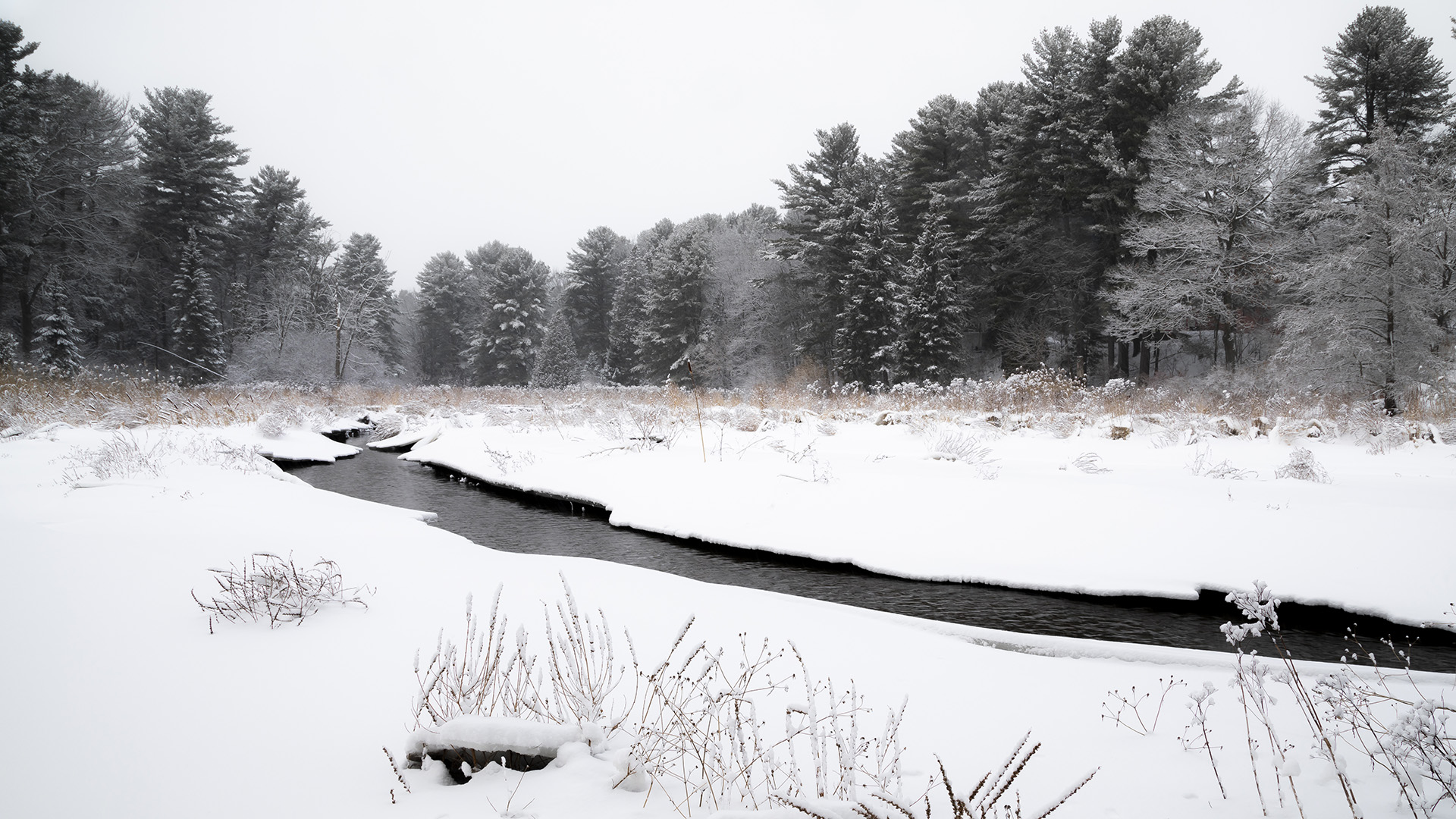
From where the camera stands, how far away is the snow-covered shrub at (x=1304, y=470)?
645 cm

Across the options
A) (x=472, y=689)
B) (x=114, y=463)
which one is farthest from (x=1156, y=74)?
(x=114, y=463)

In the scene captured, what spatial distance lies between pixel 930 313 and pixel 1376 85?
16430mm

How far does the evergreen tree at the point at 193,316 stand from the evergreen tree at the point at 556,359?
16.4 meters

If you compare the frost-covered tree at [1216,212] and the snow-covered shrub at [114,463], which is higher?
the frost-covered tree at [1216,212]

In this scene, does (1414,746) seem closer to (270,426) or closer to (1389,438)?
(1389,438)

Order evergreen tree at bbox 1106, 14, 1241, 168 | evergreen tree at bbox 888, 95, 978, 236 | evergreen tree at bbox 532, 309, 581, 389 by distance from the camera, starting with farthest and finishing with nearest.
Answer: evergreen tree at bbox 532, 309, 581, 389 → evergreen tree at bbox 888, 95, 978, 236 → evergreen tree at bbox 1106, 14, 1241, 168

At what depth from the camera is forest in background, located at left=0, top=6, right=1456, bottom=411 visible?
12430 mm

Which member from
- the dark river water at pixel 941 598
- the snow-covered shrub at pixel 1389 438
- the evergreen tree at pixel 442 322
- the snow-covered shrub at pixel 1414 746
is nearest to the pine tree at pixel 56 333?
the dark river water at pixel 941 598

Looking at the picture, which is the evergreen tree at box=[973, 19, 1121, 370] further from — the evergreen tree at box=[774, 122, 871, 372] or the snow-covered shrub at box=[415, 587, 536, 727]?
the snow-covered shrub at box=[415, 587, 536, 727]

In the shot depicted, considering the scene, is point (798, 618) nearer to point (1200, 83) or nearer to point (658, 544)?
point (658, 544)

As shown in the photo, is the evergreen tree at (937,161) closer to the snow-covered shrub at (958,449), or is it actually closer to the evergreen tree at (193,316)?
the snow-covered shrub at (958,449)

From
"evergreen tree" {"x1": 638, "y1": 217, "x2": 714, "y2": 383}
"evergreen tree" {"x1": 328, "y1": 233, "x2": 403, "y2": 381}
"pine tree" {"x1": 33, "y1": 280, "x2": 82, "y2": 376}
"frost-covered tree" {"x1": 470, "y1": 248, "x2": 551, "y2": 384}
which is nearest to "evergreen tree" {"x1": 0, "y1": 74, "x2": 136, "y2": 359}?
"pine tree" {"x1": 33, "y1": 280, "x2": 82, "y2": 376}

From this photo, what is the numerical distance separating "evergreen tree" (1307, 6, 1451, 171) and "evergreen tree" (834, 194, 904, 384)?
13376mm

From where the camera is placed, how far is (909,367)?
22.8m
